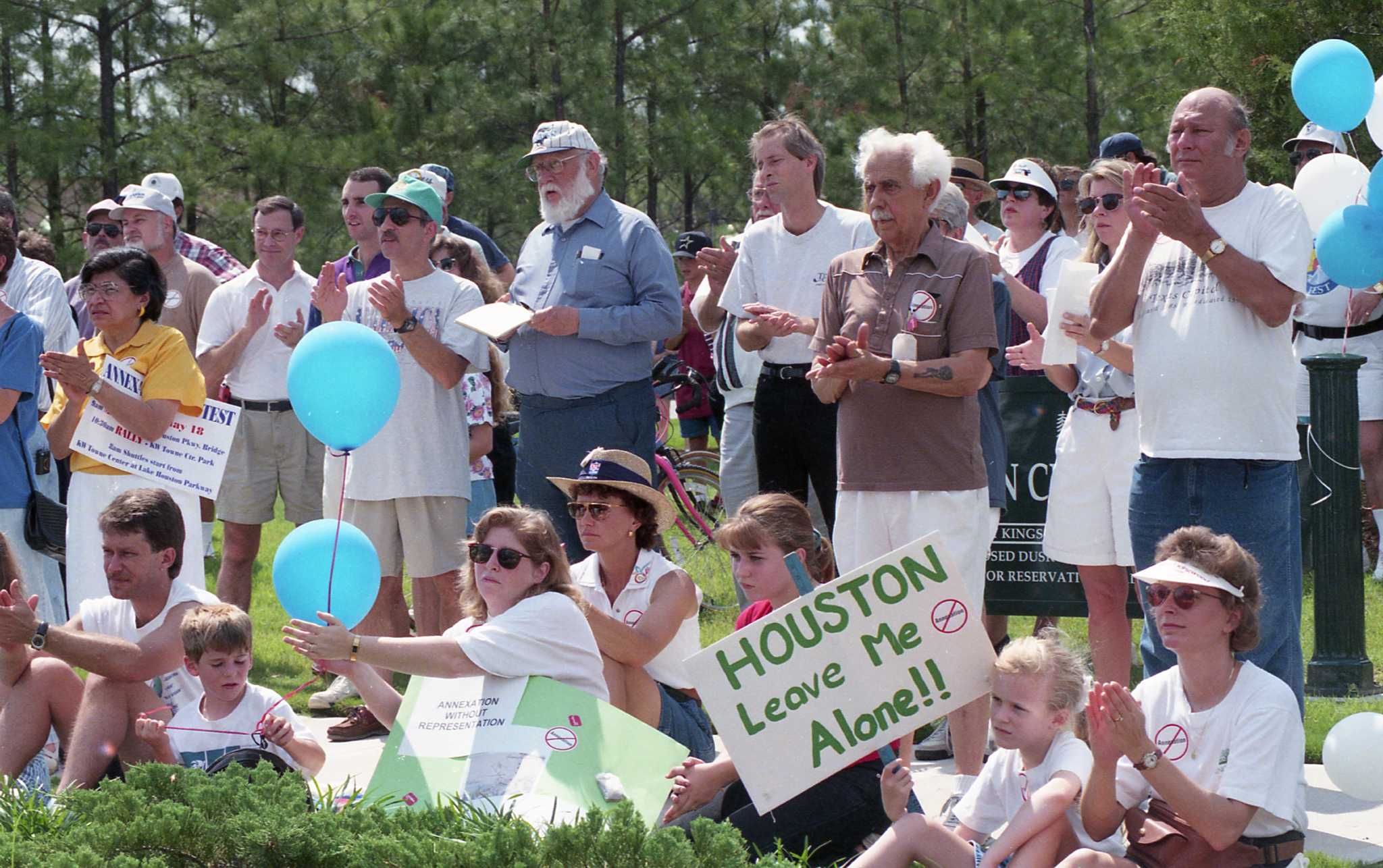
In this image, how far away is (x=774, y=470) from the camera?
630cm

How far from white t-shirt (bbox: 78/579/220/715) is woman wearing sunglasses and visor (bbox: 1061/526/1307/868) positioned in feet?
9.05

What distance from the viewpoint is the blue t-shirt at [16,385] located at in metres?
6.49

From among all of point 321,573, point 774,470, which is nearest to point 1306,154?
point 774,470

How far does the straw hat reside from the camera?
17.6 feet

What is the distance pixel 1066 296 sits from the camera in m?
5.25

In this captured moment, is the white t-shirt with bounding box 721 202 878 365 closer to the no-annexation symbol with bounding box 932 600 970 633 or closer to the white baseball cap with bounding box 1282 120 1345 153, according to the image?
the no-annexation symbol with bounding box 932 600 970 633

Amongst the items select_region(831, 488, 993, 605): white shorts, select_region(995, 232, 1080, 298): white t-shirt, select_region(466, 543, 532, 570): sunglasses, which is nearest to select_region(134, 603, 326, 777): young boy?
select_region(466, 543, 532, 570): sunglasses

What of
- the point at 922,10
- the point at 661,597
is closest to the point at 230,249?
the point at 922,10

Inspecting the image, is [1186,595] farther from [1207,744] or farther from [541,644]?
[541,644]

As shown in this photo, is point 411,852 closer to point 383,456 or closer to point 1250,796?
point 1250,796

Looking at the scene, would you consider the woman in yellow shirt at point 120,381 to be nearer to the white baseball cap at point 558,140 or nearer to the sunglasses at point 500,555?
the white baseball cap at point 558,140

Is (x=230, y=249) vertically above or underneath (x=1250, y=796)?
above

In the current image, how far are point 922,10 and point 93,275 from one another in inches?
495

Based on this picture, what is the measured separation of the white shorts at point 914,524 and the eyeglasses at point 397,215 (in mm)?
2342
